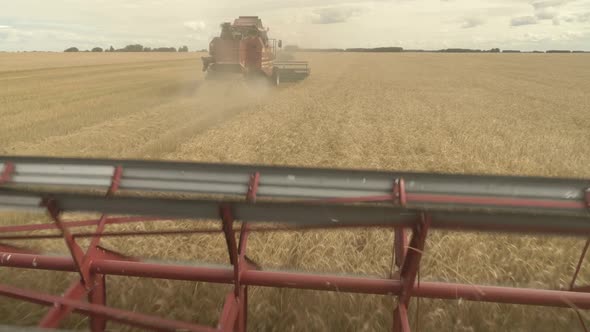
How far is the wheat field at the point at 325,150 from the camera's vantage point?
3.14 meters

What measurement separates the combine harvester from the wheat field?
0.53 meters

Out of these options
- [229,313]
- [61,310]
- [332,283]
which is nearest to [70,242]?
[61,310]

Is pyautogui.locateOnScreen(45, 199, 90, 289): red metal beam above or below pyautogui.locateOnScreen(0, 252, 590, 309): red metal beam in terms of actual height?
above

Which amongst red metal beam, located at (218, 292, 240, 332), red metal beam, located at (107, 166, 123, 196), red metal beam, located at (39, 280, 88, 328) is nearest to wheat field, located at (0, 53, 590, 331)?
red metal beam, located at (39, 280, 88, 328)

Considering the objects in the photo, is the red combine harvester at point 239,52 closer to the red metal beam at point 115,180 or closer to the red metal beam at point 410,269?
the red metal beam at point 115,180

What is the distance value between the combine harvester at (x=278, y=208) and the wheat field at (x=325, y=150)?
527 millimetres

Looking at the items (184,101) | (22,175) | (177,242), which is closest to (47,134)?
(184,101)

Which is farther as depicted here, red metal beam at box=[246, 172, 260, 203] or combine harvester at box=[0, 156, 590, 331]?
red metal beam at box=[246, 172, 260, 203]

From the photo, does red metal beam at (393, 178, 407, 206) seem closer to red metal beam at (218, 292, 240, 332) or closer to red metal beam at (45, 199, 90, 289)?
red metal beam at (218, 292, 240, 332)

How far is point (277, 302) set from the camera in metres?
3.25

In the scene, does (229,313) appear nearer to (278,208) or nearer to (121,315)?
(121,315)

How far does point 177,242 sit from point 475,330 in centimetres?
265

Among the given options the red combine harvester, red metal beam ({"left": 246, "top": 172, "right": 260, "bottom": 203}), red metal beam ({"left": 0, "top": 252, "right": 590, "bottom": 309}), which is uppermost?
the red combine harvester

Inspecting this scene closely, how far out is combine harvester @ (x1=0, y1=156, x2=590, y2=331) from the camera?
1966 millimetres
